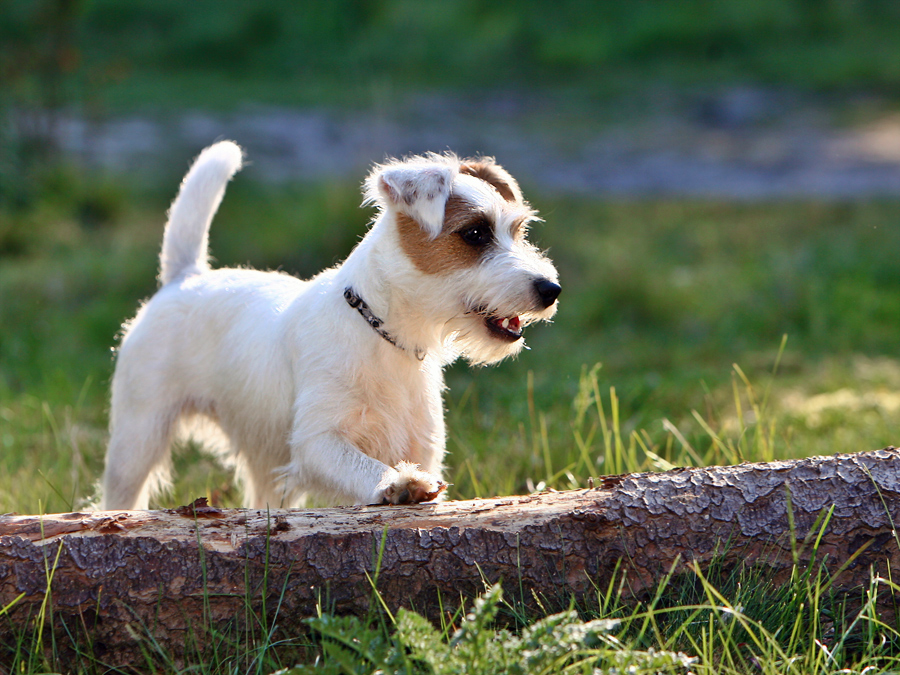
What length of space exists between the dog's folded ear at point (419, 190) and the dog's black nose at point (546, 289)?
41cm

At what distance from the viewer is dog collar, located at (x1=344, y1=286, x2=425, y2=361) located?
3283 mm

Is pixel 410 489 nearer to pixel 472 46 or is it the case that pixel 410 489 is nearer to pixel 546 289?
pixel 546 289

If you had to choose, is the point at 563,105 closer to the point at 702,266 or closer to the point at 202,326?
the point at 702,266

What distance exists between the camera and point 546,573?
8.46ft

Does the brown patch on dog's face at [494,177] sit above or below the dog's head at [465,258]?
above

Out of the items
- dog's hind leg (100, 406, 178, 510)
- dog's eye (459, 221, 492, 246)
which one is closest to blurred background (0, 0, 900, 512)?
dog's hind leg (100, 406, 178, 510)

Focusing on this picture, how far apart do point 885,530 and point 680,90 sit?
14318mm

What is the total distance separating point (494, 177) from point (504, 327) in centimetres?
76

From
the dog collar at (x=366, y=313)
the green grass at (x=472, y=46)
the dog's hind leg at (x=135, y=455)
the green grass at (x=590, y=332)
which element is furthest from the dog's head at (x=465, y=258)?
the green grass at (x=472, y=46)

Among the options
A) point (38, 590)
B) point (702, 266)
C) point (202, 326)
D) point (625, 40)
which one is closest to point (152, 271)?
point (202, 326)

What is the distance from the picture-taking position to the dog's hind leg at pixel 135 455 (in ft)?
12.5

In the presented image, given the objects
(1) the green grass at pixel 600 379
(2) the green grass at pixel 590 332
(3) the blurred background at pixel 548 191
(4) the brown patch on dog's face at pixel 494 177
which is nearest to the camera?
(1) the green grass at pixel 600 379

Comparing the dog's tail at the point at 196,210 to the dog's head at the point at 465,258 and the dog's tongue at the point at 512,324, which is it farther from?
the dog's tongue at the point at 512,324

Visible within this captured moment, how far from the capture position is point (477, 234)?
10.9 feet
